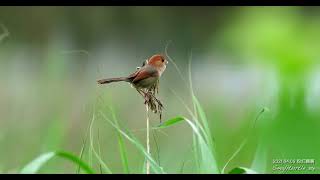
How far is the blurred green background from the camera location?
95.6 inches

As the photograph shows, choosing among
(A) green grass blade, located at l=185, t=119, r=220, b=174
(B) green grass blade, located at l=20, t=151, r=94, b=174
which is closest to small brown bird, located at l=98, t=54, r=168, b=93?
(A) green grass blade, located at l=185, t=119, r=220, b=174

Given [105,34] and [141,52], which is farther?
[105,34]

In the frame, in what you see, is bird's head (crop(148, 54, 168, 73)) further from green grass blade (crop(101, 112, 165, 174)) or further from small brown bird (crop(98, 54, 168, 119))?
green grass blade (crop(101, 112, 165, 174))

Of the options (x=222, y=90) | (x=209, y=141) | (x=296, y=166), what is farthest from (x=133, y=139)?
(x=222, y=90)

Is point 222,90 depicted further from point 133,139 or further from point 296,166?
point 133,139

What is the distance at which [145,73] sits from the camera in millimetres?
2727

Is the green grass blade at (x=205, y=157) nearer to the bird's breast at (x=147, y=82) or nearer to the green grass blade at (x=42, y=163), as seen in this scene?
the green grass blade at (x=42, y=163)

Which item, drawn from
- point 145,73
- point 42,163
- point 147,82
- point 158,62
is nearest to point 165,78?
point 158,62

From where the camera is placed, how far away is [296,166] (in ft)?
7.32

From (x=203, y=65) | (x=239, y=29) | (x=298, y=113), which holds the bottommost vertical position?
(x=298, y=113)

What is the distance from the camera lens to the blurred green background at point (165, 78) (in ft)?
7.97

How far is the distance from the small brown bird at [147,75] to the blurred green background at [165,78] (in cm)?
10

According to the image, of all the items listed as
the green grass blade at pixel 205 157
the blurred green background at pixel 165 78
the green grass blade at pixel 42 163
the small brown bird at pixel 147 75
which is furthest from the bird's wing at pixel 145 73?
the green grass blade at pixel 42 163
